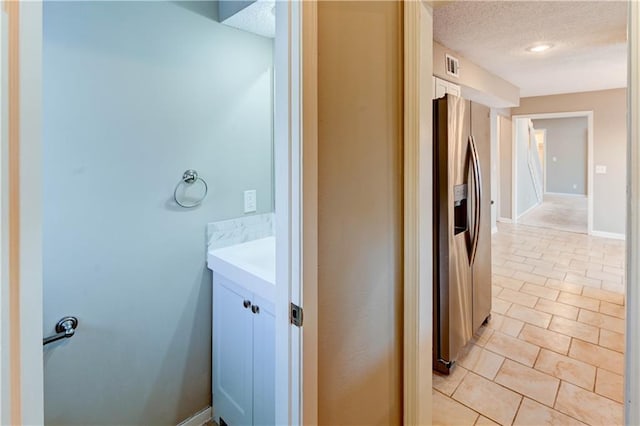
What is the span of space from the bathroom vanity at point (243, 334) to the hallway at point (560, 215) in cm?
673

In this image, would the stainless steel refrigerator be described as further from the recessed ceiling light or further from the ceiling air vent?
the recessed ceiling light

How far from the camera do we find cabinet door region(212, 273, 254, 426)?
162cm

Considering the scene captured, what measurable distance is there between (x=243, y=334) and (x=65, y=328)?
2.44 feet

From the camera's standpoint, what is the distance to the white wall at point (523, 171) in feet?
22.6

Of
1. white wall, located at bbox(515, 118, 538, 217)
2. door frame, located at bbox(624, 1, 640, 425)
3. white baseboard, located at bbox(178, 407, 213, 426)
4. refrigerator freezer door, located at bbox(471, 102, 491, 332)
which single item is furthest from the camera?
white wall, located at bbox(515, 118, 538, 217)

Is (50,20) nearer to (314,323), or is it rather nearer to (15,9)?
(15,9)

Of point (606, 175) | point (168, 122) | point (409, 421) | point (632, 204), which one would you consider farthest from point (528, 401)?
point (606, 175)

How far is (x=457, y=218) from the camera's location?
7.66 feet

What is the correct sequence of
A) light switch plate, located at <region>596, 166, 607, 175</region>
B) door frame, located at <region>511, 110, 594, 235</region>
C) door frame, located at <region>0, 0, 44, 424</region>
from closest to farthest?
door frame, located at <region>0, 0, 44, 424</region>, light switch plate, located at <region>596, 166, 607, 175</region>, door frame, located at <region>511, 110, 594, 235</region>

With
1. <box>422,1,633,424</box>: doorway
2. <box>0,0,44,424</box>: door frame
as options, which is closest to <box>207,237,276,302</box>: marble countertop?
<box>0,0,44,424</box>: door frame

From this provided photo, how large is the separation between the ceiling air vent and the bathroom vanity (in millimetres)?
2480

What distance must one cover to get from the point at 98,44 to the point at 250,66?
79cm

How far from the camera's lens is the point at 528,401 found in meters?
1.97

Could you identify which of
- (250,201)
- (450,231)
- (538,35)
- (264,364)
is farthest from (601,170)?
(264,364)
